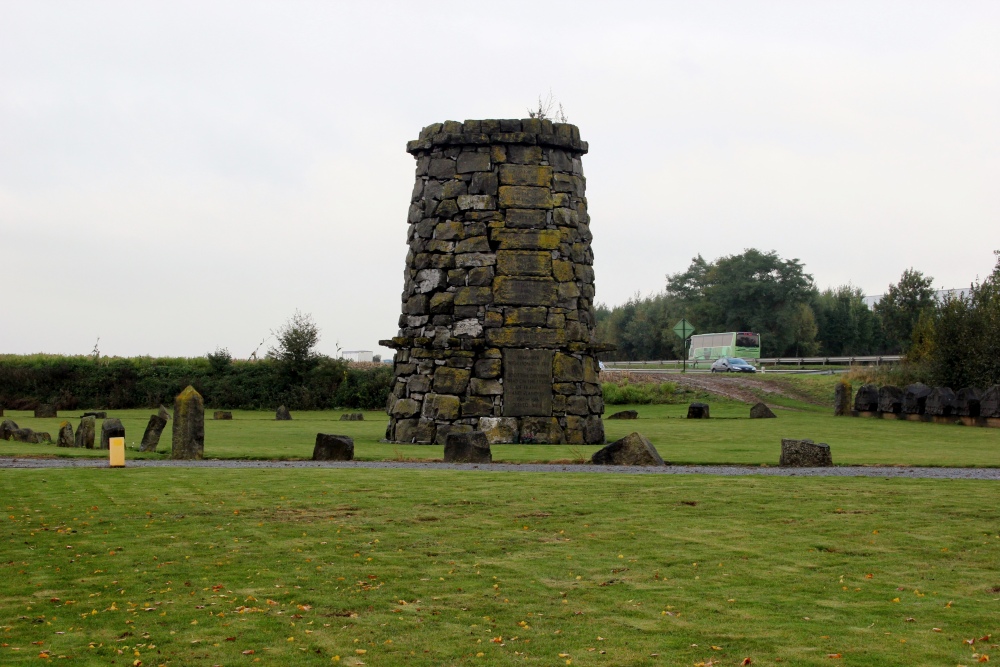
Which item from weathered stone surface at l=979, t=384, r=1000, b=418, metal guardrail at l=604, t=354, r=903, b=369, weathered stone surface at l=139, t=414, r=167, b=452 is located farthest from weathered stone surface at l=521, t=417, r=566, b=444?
metal guardrail at l=604, t=354, r=903, b=369

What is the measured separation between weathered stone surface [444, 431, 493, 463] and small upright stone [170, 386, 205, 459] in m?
4.42

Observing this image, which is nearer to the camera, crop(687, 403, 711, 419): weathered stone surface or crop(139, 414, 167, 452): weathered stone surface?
crop(139, 414, 167, 452): weathered stone surface

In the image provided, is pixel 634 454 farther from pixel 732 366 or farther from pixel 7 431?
pixel 732 366

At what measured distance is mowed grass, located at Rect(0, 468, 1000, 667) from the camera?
7859 millimetres

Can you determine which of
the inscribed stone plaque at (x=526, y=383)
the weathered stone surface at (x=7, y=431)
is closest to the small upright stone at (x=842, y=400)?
the inscribed stone plaque at (x=526, y=383)

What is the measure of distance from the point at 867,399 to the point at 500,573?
93.4 ft

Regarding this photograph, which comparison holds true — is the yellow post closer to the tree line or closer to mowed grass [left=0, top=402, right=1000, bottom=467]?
mowed grass [left=0, top=402, right=1000, bottom=467]

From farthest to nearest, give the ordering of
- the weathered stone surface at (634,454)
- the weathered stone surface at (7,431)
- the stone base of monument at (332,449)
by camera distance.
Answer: the weathered stone surface at (7,431)
the stone base of monument at (332,449)
the weathered stone surface at (634,454)

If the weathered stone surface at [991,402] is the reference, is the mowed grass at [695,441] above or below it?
below

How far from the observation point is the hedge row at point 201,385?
1853 inches

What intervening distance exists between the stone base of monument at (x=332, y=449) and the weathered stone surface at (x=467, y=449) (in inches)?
70.8

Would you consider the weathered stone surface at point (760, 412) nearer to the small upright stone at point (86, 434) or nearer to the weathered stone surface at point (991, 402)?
the weathered stone surface at point (991, 402)

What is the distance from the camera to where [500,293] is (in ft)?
85.5

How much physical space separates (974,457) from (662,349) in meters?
75.5
